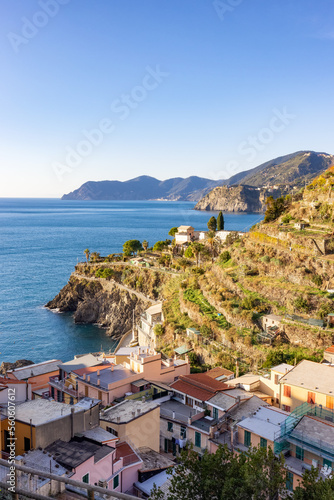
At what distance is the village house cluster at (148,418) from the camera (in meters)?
11.6

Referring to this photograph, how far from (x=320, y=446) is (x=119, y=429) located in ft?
23.5

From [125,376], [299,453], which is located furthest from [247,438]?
[125,376]

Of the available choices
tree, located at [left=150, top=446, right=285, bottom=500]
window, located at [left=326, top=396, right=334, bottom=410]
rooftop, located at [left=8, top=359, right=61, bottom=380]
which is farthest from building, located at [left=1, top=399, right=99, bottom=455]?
window, located at [left=326, top=396, right=334, bottom=410]

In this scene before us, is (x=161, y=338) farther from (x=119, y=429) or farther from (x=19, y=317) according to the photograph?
(x=19, y=317)

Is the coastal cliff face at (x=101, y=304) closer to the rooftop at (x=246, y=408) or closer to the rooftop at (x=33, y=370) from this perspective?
the rooftop at (x=33, y=370)

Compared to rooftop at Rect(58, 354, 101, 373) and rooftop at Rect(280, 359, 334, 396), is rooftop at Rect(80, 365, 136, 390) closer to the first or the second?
rooftop at Rect(58, 354, 101, 373)

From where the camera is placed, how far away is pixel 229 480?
813cm

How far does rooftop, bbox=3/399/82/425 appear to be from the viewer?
1207 centimetres

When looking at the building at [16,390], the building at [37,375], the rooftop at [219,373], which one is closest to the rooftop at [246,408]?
the rooftop at [219,373]

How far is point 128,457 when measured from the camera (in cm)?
1332

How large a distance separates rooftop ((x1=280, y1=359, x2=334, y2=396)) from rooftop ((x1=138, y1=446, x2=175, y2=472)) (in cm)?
743

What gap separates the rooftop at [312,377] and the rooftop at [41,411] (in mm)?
11120

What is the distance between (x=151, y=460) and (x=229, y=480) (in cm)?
756

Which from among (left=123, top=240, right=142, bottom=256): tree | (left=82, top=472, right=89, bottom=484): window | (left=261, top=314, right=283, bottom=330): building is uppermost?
(left=123, top=240, right=142, bottom=256): tree
